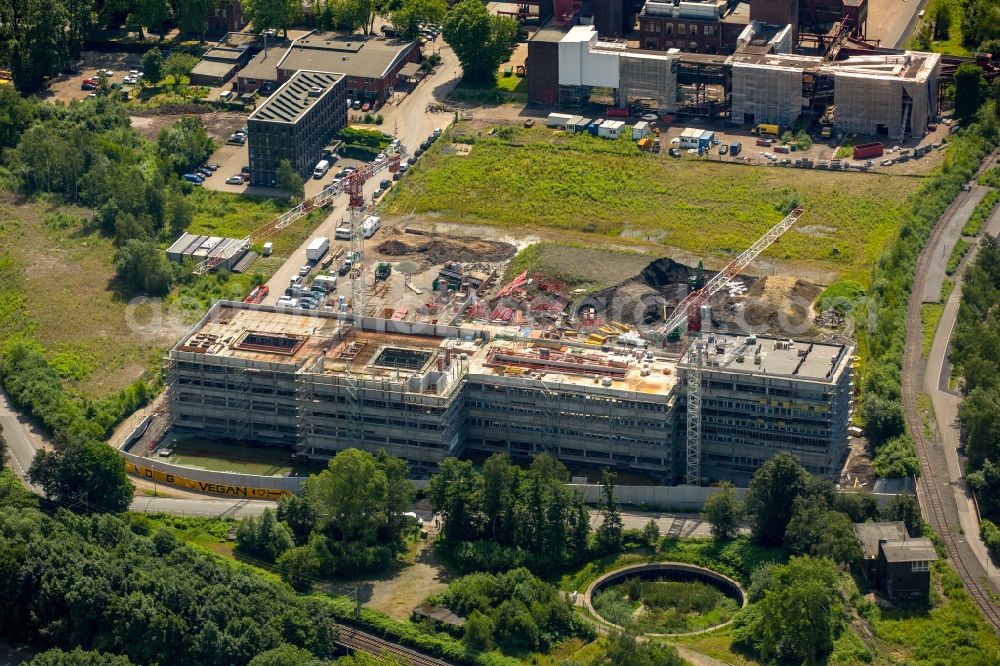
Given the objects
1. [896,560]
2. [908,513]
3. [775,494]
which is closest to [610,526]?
[775,494]

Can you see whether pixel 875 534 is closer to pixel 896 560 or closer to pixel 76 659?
pixel 896 560

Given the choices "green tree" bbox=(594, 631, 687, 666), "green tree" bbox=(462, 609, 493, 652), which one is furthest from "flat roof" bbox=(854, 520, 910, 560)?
"green tree" bbox=(462, 609, 493, 652)

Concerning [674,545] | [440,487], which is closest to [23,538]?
[440,487]

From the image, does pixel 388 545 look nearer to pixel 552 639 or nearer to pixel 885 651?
pixel 552 639

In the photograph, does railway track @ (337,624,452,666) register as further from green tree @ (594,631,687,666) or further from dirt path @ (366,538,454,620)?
green tree @ (594,631,687,666)

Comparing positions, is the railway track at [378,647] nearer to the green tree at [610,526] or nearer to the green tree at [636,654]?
the green tree at [636,654]

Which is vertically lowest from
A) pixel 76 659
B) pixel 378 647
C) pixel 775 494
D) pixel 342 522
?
pixel 378 647
